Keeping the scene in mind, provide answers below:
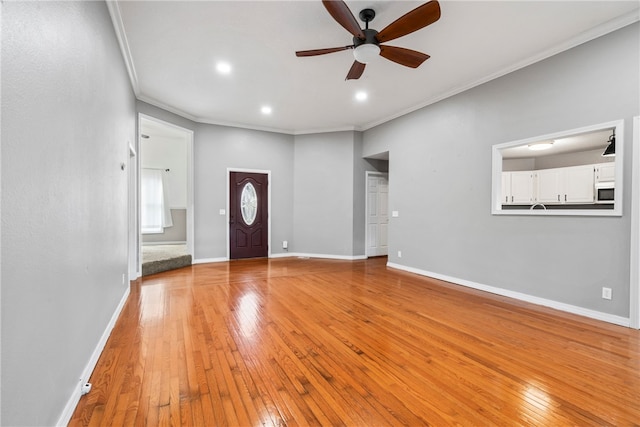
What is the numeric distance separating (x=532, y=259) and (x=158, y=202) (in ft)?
28.6

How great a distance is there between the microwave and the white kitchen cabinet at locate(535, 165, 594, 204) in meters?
0.21

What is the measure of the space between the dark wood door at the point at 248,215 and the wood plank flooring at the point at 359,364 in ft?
9.52

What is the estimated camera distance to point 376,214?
711 cm

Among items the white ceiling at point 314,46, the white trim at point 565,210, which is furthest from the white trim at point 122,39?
the white trim at point 565,210

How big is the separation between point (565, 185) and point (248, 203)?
714 cm

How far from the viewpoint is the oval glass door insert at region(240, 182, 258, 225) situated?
6789 millimetres

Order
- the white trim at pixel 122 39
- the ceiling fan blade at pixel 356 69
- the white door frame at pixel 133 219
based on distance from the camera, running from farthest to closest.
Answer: the white door frame at pixel 133 219
the ceiling fan blade at pixel 356 69
the white trim at pixel 122 39

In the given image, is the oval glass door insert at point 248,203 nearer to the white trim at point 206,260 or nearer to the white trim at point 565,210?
the white trim at point 206,260

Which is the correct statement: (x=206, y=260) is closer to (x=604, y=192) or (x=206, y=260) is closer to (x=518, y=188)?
(x=518, y=188)

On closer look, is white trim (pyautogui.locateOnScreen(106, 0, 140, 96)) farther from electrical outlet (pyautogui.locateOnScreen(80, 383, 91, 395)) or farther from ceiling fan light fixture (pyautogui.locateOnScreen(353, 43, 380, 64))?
electrical outlet (pyautogui.locateOnScreen(80, 383, 91, 395))

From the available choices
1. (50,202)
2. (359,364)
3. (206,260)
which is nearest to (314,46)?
(50,202)

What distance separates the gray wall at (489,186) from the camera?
2.99 metres

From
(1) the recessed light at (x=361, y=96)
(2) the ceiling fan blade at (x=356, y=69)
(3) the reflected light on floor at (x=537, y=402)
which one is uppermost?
(1) the recessed light at (x=361, y=96)

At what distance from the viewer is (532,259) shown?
3650 mm
